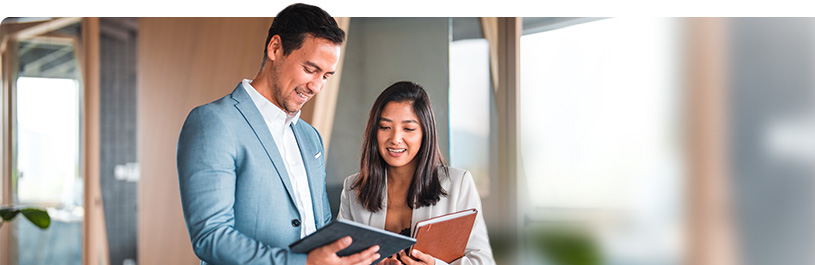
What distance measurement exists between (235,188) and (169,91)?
2.54ft

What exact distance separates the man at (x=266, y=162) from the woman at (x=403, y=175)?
0.59ft

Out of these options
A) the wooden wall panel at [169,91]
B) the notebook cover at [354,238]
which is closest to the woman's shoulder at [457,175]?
the notebook cover at [354,238]

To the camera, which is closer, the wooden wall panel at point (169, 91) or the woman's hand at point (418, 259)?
the woman's hand at point (418, 259)

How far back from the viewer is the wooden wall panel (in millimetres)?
2275

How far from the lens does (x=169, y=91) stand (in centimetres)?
230

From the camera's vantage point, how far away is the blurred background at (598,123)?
7.38 ft

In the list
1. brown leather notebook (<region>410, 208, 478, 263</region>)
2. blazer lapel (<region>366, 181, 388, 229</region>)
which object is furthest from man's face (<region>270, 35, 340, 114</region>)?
brown leather notebook (<region>410, 208, 478, 263</region>)

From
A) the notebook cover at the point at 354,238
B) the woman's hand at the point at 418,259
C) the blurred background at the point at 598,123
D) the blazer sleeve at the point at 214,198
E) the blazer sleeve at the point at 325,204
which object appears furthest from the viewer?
the blurred background at the point at 598,123

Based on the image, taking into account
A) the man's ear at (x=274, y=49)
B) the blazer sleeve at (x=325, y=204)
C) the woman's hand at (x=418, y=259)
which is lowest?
the woman's hand at (x=418, y=259)

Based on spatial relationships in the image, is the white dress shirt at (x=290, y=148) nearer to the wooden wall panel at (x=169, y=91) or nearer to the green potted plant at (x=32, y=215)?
the wooden wall panel at (x=169, y=91)

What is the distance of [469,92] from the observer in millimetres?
2221

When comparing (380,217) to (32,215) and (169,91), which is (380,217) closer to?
(169,91)
